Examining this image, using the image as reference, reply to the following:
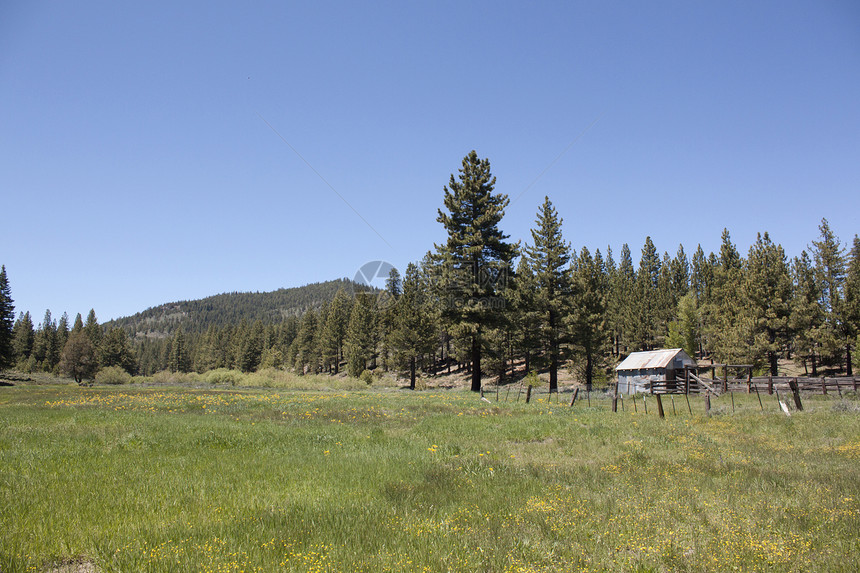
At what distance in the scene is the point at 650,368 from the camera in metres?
42.1

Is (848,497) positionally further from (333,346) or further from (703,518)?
(333,346)

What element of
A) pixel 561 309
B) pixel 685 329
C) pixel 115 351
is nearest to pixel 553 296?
pixel 561 309

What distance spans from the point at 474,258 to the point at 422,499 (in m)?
30.8

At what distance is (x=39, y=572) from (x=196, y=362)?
457 feet

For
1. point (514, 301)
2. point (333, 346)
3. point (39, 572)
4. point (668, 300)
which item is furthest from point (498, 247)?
point (333, 346)

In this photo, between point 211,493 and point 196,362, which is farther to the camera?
point 196,362

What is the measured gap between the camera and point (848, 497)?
7.49 metres

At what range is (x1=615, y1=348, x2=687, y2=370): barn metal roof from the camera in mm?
41344

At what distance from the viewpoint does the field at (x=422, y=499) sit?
5406 mm

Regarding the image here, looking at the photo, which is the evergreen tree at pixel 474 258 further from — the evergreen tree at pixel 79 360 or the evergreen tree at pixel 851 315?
the evergreen tree at pixel 79 360

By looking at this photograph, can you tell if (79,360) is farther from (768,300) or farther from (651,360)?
(768,300)

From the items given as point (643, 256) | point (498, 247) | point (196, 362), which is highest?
point (643, 256)

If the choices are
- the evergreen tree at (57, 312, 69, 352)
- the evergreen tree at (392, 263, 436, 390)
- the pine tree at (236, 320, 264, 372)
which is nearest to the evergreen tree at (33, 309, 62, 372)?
the evergreen tree at (57, 312, 69, 352)

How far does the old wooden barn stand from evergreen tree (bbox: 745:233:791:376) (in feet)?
27.9
